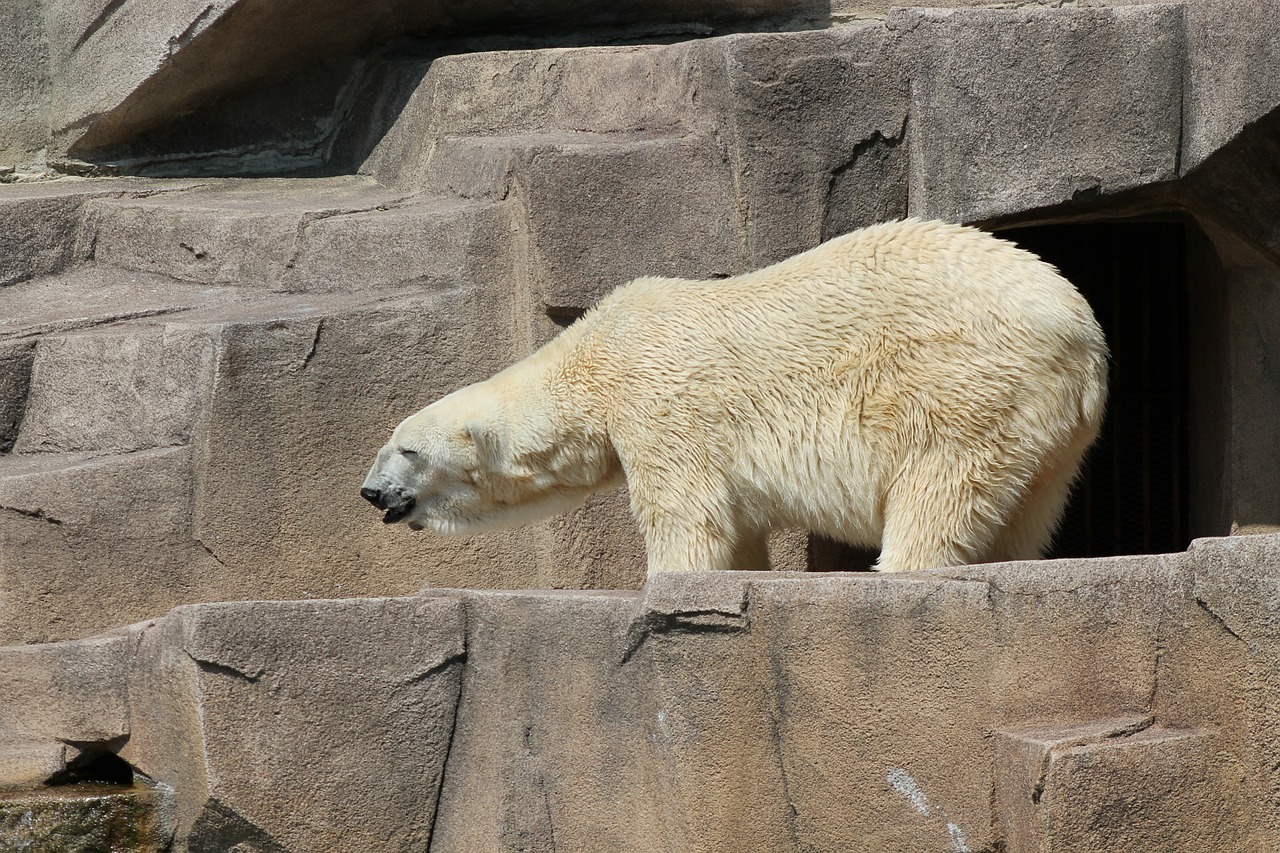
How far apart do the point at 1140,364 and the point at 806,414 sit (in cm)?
354

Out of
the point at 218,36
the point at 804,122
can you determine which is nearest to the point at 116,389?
the point at 218,36

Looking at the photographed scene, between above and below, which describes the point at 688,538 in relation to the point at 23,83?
below

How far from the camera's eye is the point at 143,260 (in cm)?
643

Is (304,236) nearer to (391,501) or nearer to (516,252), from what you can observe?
(516,252)

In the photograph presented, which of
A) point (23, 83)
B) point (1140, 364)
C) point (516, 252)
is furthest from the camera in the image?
point (1140, 364)

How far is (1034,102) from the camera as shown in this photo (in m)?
5.60

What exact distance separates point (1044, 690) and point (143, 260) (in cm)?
426

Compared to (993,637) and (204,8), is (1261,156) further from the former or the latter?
(204,8)

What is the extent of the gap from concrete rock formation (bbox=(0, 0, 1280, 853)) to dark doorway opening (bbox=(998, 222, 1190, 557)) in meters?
0.03

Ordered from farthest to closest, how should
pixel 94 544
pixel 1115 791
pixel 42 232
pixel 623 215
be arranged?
pixel 42 232 < pixel 623 215 < pixel 94 544 < pixel 1115 791

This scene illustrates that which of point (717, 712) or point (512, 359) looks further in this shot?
point (512, 359)

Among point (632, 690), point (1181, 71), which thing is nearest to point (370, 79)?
point (1181, 71)

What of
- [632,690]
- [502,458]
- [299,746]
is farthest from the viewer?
[502,458]

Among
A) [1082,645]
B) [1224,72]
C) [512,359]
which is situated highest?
[1224,72]
